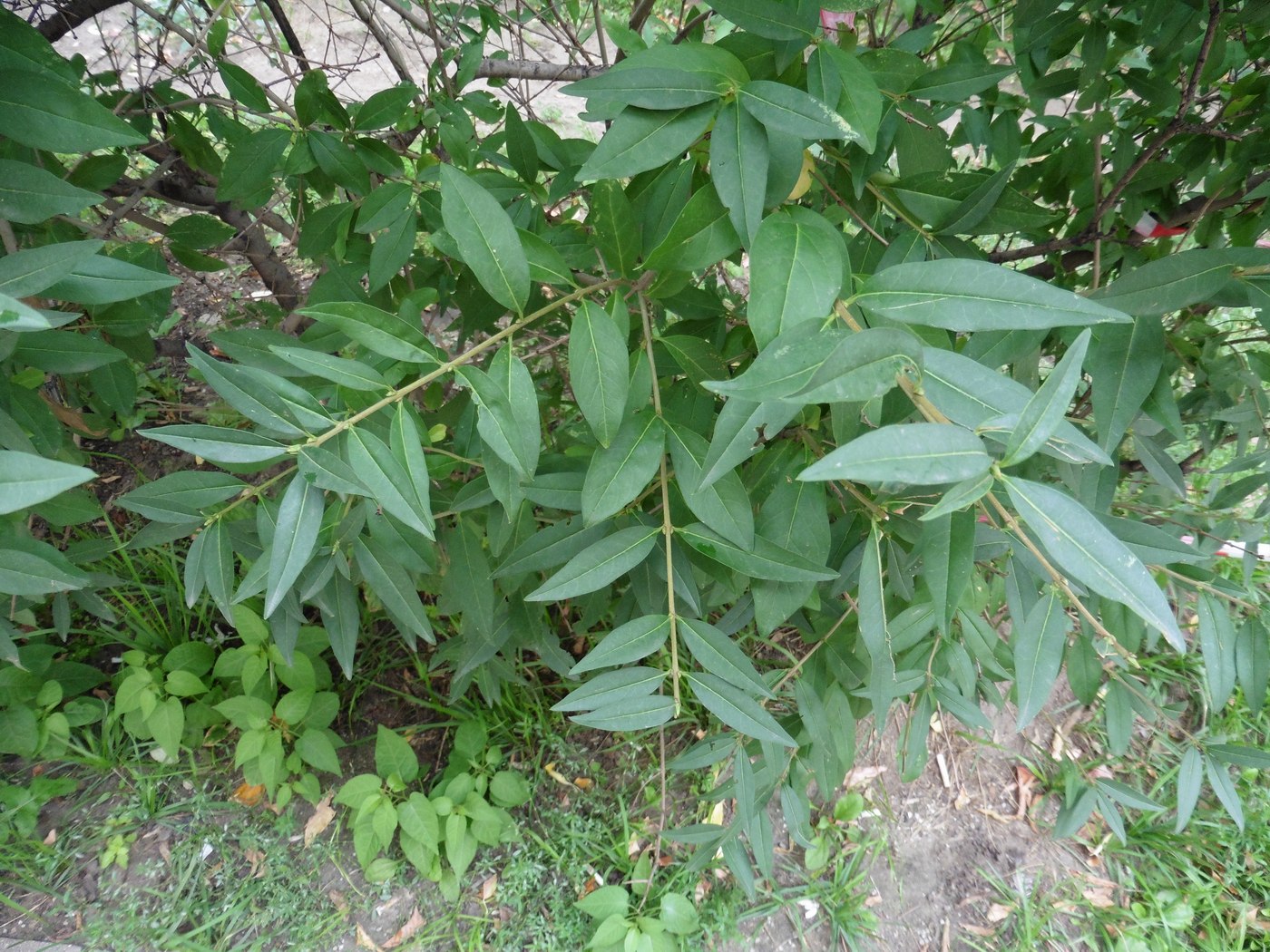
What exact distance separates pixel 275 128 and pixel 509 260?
65 centimetres

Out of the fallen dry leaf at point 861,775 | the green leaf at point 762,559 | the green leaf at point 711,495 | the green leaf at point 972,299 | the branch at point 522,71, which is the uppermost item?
the branch at point 522,71

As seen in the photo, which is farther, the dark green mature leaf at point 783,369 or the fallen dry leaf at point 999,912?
the fallen dry leaf at point 999,912

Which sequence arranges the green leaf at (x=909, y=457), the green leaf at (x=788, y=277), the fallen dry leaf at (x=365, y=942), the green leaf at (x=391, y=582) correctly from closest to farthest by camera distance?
the green leaf at (x=909, y=457)
the green leaf at (x=788, y=277)
the green leaf at (x=391, y=582)
the fallen dry leaf at (x=365, y=942)

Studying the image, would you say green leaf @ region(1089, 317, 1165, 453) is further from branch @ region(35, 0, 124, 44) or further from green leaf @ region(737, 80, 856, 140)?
branch @ region(35, 0, 124, 44)

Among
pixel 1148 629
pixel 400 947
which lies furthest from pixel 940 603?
pixel 400 947

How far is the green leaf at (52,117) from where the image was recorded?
718 mm

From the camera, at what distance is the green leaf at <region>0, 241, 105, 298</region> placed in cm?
71

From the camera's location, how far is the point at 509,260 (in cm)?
75

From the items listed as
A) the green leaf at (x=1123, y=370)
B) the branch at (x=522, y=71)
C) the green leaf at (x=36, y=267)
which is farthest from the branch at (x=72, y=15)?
the green leaf at (x=1123, y=370)

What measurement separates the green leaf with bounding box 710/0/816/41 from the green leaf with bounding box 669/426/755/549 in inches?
15.3

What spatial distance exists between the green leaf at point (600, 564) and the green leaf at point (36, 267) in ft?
1.75

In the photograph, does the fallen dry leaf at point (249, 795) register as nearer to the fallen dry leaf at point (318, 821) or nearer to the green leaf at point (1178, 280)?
the fallen dry leaf at point (318, 821)

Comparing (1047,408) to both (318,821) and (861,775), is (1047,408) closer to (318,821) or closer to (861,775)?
(861,775)

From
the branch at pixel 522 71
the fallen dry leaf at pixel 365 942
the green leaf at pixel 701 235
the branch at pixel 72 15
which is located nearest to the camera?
the green leaf at pixel 701 235
